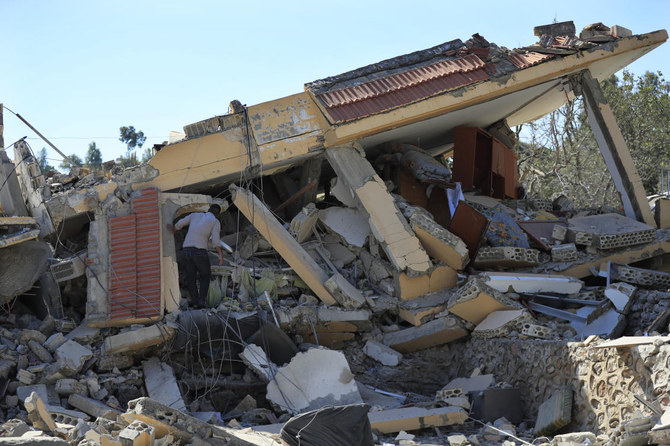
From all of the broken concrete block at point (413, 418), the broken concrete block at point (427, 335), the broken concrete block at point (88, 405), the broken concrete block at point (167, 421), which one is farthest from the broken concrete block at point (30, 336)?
the broken concrete block at point (427, 335)

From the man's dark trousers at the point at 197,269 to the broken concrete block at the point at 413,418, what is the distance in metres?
3.31

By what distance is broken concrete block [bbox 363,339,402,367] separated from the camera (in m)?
10.3

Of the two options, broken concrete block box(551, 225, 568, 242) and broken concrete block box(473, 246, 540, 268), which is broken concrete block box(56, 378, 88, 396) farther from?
broken concrete block box(551, 225, 568, 242)

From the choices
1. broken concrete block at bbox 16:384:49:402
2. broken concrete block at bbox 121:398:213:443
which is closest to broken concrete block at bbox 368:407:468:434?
broken concrete block at bbox 121:398:213:443

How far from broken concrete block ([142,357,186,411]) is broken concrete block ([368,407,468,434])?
7.57 ft

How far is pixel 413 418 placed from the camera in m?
8.00

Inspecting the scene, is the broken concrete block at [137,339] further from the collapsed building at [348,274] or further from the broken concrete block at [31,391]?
the broken concrete block at [31,391]

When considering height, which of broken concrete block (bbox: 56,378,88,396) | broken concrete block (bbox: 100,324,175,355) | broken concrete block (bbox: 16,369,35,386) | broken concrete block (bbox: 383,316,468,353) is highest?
broken concrete block (bbox: 100,324,175,355)

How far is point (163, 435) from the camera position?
655cm

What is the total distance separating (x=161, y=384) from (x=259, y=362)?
1225mm

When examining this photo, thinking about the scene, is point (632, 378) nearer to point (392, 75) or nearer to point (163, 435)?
point (163, 435)

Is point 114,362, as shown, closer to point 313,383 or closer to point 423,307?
point 313,383

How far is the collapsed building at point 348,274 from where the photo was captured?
28.3 ft

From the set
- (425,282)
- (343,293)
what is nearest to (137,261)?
(343,293)
